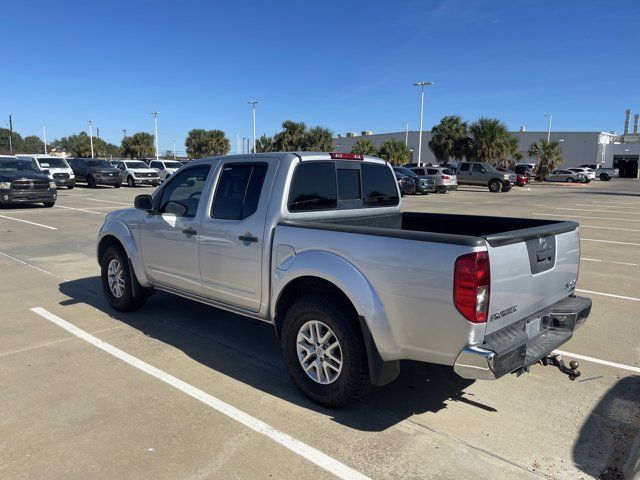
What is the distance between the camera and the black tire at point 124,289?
18.5 feet

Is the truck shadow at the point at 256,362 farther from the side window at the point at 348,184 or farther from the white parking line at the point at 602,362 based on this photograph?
the side window at the point at 348,184

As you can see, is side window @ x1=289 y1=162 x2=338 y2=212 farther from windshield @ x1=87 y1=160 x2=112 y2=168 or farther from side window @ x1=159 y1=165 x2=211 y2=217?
windshield @ x1=87 y1=160 x2=112 y2=168

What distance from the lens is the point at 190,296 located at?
16.1 ft

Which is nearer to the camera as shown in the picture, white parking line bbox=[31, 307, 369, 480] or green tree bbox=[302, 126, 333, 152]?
white parking line bbox=[31, 307, 369, 480]

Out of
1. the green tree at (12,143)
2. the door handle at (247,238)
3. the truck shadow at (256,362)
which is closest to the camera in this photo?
the truck shadow at (256,362)

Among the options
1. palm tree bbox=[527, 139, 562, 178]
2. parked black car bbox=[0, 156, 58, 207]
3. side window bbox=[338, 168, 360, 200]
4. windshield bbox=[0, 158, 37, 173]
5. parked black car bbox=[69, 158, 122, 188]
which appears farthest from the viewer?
palm tree bbox=[527, 139, 562, 178]

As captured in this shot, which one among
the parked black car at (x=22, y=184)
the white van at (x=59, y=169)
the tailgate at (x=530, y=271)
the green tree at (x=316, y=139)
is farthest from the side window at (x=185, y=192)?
the green tree at (x=316, y=139)

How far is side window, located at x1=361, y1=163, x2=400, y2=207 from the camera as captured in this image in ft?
15.9

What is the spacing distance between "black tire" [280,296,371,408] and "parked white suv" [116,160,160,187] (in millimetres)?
30420

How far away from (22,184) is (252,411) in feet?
54.8

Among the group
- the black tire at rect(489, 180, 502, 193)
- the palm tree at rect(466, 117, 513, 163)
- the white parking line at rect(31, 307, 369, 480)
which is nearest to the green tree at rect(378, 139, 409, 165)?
the palm tree at rect(466, 117, 513, 163)

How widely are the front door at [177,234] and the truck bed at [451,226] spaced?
4.16 feet

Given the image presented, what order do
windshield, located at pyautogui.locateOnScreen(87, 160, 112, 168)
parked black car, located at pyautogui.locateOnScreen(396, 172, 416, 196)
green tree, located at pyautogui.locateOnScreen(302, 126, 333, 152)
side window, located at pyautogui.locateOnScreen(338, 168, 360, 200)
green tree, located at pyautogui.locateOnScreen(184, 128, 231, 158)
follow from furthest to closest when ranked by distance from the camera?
1. green tree, located at pyautogui.locateOnScreen(184, 128, 231, 158)
2. green tree, located at pyautogui.locateOnScreen(302, 126, 333, 152)
3. windshield, located at pyautogui.locateOnScreen(87, 160, 112, 168)
4. parked black car, located at pyautogui.locateOnScreen(396, 172, 416, 196)
5. side window, located at pyautogui.locateOnScreen(338, 168, 360, 200)

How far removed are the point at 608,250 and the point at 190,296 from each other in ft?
31.3
